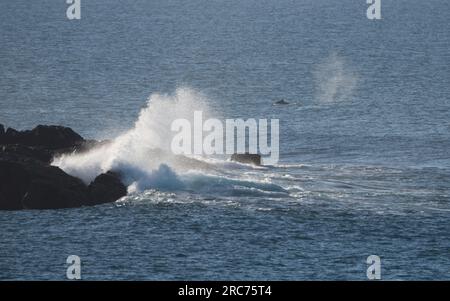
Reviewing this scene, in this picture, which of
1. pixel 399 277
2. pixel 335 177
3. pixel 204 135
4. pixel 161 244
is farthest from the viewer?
pixel 204 135

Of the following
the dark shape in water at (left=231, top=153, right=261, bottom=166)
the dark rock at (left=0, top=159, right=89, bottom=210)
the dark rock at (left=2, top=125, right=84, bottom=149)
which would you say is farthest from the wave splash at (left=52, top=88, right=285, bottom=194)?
the dark rock at (left=0, top=159, right=89, bottom=210)

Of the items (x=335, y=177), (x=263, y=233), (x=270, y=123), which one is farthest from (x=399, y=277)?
(x=270, y=123)

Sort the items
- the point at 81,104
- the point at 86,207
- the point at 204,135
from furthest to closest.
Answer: the point at 81,104
the point at 204,135
the point at 86,207

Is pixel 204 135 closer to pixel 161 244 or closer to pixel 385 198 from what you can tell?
pixel 385 198

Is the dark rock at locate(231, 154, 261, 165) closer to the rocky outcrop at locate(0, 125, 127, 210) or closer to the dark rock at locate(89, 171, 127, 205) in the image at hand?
the rocky outcrop at locate(0, 125, 127, 210)

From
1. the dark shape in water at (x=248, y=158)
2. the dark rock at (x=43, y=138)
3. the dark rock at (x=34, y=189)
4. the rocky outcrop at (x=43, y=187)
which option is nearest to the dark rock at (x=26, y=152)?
the rocky outcrop at (x=43, y=187)

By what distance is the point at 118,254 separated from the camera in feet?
322

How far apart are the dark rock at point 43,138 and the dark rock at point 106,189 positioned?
946 centimetres

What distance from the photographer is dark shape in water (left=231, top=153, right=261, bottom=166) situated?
432 feet

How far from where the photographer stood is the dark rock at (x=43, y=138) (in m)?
122

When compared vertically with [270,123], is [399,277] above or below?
below

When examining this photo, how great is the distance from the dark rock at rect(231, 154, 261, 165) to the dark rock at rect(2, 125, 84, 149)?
1576 centimetres
